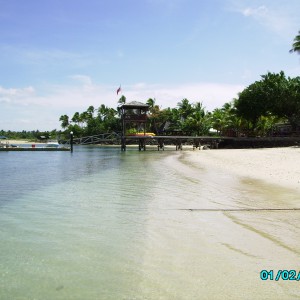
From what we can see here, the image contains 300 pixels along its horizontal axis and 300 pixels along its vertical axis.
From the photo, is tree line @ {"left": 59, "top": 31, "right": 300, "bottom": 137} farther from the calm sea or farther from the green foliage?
the calm sea

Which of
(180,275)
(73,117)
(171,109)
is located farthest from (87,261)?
(73,117)

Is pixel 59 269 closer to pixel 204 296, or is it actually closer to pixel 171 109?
pixel 204 296

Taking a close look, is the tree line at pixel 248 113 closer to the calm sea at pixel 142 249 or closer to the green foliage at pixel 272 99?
the green foliage at pixel 272 99

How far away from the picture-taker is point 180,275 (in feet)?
15.1

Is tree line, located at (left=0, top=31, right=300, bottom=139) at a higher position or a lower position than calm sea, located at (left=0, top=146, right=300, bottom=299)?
higher

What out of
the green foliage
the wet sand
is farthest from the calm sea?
the green foliage

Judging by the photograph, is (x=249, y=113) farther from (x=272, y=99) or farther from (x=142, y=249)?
(x=142, y=249)

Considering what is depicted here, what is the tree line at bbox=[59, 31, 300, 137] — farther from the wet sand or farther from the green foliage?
the wet sand

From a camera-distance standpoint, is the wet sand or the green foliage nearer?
the wet sand

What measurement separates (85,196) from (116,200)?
155cm

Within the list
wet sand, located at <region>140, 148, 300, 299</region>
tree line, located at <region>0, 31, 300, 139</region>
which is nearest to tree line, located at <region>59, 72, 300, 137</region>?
tree line, located at <region>0, 31, 300, 139</region>

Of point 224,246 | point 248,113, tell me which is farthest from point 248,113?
point 224,246

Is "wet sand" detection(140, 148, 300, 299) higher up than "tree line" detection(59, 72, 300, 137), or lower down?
lower down

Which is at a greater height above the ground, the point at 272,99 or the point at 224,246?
the point at 272,99
